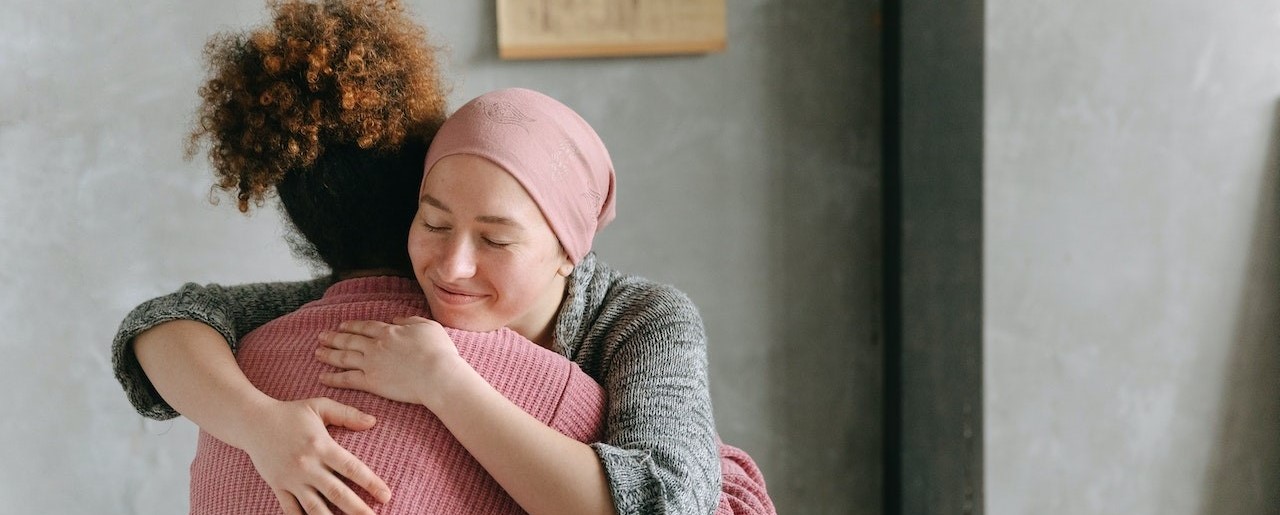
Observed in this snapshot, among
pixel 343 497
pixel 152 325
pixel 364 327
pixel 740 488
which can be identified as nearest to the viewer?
pixel 343 497

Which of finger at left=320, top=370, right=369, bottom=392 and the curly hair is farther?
the curly hair

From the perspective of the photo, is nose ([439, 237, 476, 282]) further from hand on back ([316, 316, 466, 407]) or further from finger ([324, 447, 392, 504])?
finger ([324, 447, 392, 504])

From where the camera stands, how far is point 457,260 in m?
1.13

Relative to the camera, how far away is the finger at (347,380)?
108 cm

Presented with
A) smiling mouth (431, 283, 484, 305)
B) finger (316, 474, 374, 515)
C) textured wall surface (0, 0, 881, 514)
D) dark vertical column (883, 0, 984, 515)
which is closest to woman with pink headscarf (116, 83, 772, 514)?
smiling mouth (431, 283, 484, 305)

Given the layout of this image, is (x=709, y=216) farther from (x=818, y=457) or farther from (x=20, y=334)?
(x=20, y=334)

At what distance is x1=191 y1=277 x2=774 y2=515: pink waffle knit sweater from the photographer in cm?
105

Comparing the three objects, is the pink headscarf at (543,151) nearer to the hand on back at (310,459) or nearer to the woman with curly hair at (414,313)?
the woman with curly hair at (414,313)

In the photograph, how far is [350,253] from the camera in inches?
48.6

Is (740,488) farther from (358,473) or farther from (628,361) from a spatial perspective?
(358,473)

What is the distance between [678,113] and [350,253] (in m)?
0.84

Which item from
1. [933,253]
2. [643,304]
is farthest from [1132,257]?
[643,304]

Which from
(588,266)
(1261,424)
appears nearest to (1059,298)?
(1261,424)

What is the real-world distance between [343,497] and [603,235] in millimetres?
971
